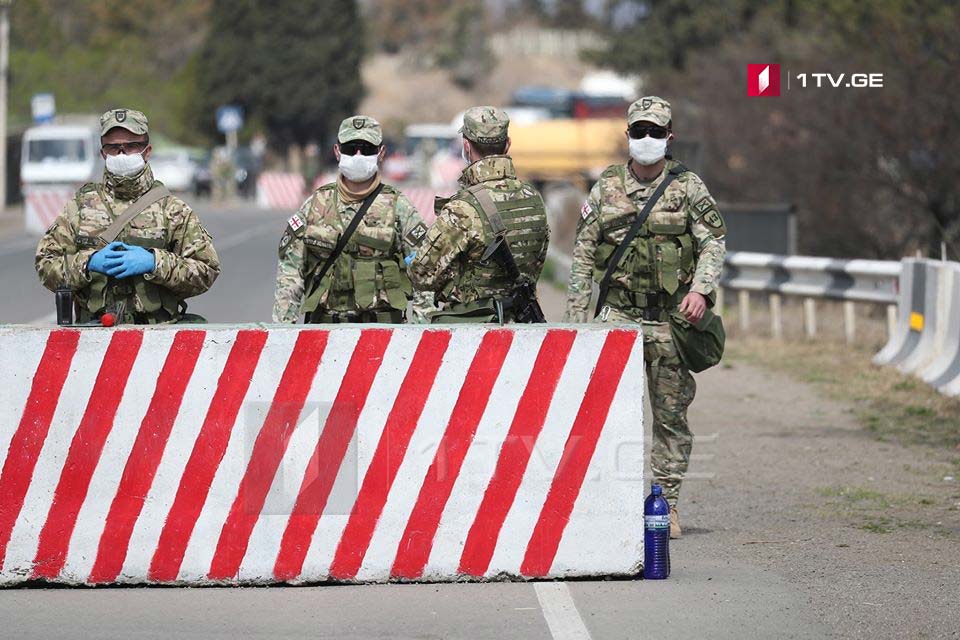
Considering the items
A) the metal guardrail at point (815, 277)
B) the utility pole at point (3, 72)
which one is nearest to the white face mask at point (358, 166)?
the metal guardrail at point (815, 277)

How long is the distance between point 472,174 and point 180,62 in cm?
10365

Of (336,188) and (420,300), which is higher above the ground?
(336,188)

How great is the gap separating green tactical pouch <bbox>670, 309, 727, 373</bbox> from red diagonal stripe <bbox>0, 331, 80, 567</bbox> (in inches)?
106

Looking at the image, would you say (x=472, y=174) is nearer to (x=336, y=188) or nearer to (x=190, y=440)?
(x=336, y=188)

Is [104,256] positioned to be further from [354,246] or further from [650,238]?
[650,238]

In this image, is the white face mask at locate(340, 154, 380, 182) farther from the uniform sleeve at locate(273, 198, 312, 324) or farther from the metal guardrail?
the metal guardrail

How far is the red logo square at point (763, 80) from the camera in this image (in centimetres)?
2817

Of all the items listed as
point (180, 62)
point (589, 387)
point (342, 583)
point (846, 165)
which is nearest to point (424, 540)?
point (342, 583)

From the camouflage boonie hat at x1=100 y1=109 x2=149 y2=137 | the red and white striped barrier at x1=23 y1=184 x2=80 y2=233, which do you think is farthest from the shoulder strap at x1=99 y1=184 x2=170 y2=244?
the red and white striped barrier at x1=23 y1=184 x2=80 y2=233

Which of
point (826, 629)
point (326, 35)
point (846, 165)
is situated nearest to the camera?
point (826, 629)

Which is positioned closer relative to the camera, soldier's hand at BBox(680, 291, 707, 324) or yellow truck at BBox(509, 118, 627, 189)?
soldier's hand at BBox(680, 291, 707, 324)

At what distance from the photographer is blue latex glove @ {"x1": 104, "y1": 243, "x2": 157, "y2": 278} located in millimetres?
7613

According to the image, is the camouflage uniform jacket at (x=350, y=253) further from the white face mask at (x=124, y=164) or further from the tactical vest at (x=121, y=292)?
the white face mask at (x=124, y=164)

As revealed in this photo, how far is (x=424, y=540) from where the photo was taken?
7215 mm
